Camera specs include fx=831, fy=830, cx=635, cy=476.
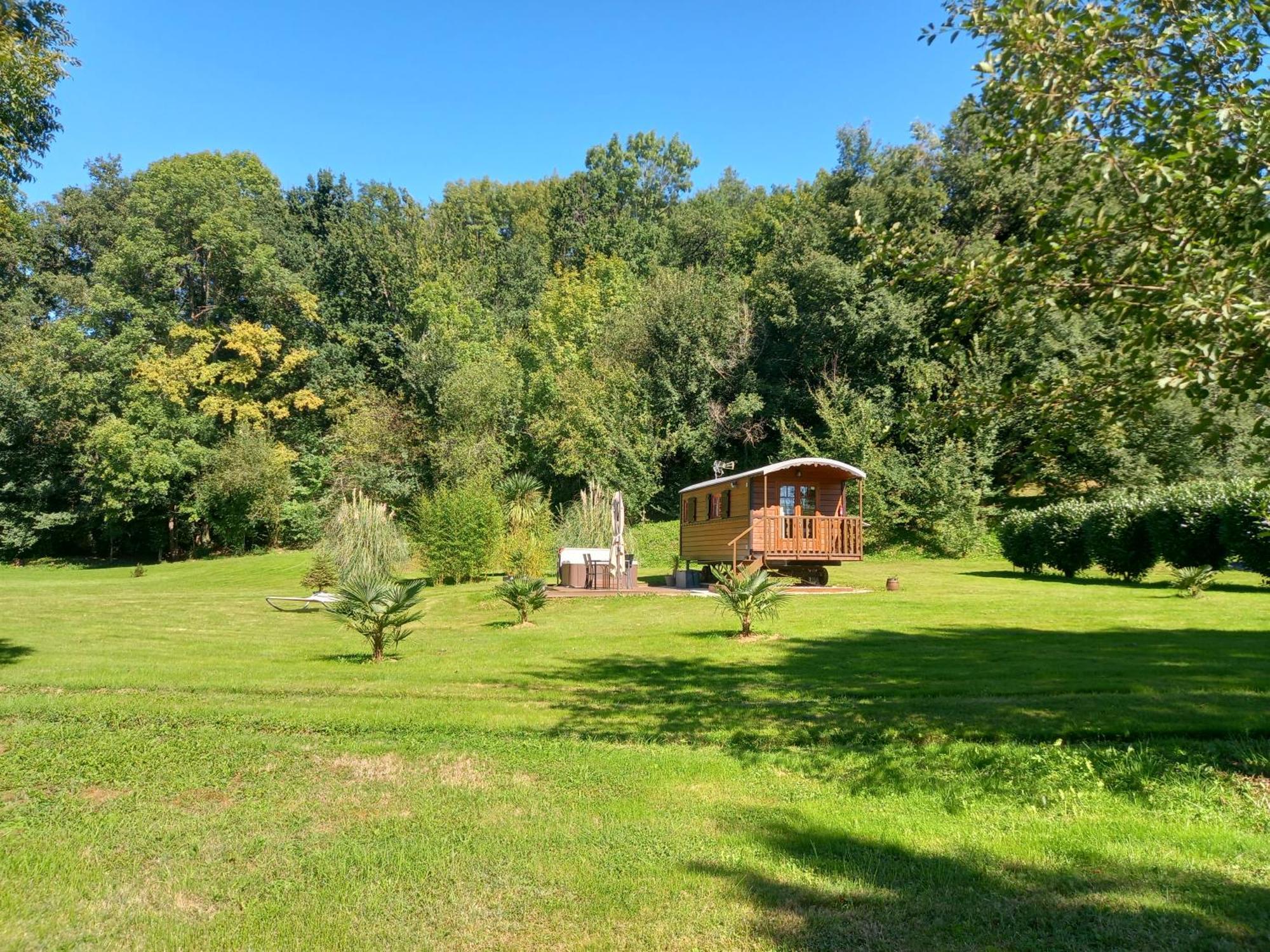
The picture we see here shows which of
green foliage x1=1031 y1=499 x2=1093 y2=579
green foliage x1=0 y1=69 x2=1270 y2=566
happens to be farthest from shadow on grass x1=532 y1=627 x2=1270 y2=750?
green foliage x1=0 y1=69 x2=1270 y2=566

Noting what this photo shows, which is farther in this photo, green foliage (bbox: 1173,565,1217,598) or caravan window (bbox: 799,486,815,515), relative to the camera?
caravan window (bbox: 799,486,815,515)

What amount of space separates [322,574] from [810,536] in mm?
12618

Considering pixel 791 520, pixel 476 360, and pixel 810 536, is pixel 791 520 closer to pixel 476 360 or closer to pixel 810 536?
pixel 810 536

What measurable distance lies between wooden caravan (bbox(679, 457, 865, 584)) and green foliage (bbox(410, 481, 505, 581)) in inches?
243

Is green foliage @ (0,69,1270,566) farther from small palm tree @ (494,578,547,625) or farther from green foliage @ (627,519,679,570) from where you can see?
small palm tree @ (494,578,547,625)

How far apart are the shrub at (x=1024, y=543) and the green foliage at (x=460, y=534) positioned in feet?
43.3

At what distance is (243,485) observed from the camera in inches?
1328

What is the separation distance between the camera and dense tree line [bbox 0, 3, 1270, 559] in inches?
1156

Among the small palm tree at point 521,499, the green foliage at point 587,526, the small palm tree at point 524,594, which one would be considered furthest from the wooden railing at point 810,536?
the small palm tree at point 524,594

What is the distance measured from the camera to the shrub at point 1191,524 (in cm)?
1496

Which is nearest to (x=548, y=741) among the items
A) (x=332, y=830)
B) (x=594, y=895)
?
(x=332, y=830)

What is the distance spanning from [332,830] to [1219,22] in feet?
23.3

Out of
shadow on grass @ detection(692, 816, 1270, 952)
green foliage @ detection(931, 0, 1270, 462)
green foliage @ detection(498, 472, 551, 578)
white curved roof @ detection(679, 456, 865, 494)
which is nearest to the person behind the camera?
shadow on grass @ detection(692, 816, 1270, 952)

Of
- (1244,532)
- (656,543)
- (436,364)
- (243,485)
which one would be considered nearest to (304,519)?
(243,485)
